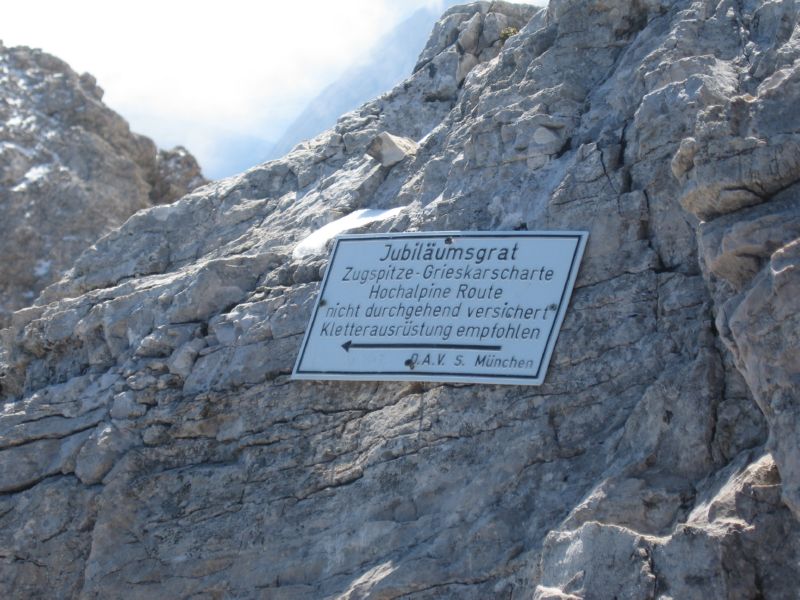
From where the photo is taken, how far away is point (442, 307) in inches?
336

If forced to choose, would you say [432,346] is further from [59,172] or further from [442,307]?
[59,172]

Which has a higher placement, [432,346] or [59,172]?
[59,172]

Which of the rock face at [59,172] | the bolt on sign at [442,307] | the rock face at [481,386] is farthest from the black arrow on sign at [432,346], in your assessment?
the rock face at [59,172]

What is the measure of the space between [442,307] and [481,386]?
2.58ft

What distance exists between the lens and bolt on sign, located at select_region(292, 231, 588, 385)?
801 cm

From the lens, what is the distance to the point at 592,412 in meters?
7.41

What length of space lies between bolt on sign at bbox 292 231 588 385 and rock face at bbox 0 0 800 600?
16 cm

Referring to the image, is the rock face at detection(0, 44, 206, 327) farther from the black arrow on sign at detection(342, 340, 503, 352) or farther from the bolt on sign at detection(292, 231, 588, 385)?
the black arrow on sign at detection(342, 340, 503, 352)

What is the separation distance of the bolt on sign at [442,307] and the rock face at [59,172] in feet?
25.0

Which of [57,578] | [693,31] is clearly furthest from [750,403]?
[57,578]

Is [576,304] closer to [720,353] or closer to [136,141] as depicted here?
[720,353]

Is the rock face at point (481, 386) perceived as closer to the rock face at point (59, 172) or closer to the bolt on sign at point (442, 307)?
the bolt on sign at point (442, 307)

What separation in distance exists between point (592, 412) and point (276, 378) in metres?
2.86

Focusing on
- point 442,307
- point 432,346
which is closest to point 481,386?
point 432,346
